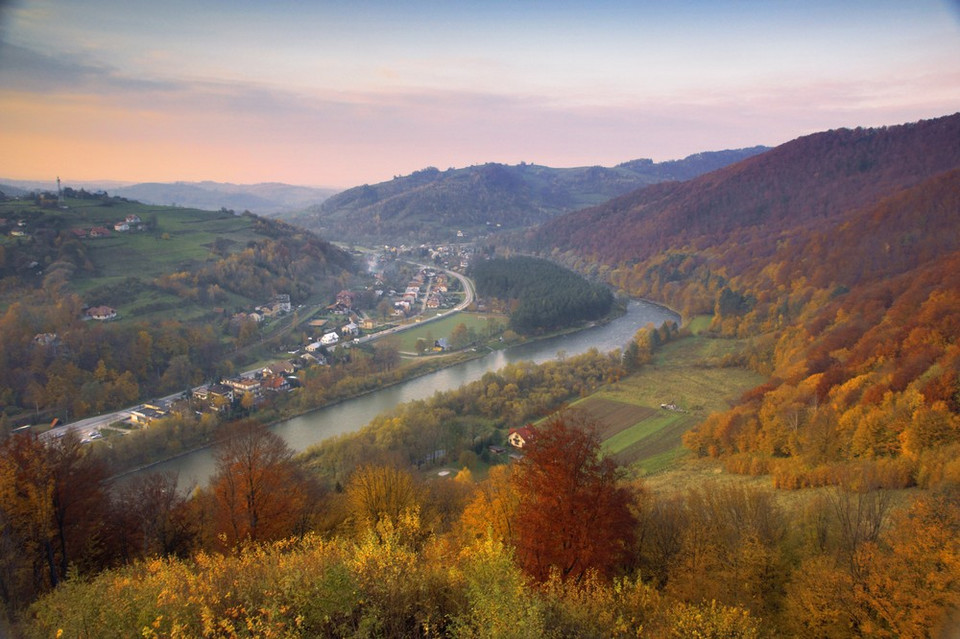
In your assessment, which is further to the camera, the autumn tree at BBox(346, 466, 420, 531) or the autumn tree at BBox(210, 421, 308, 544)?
the autumn tree at BBox(346, 466, 420, 531)

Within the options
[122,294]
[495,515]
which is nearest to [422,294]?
[122,294]

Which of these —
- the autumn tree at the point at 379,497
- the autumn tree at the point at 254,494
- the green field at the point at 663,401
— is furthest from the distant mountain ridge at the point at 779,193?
the autumn tree at the point at 254,494

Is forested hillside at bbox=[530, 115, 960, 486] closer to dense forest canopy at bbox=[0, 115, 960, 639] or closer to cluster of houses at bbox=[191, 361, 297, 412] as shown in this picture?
dense forest canopy at bbox=[0, 115, 960, 639]

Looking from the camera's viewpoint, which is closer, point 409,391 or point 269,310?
point 409,391

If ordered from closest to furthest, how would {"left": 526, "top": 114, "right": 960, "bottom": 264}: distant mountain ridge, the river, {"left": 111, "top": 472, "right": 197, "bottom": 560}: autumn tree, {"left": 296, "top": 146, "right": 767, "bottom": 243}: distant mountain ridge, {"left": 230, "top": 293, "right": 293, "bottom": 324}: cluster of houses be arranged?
{"left": 111, "top": 472, "right": 197, "bottom": 560}: autumn tree < the river < {"left": 230, "top": 293, "right": 293, "bottom": 324}: cluster of houses < {"left": 526, "top": 114, "right": 960, "bottom": 264}: distant mountain ridge < {"left": 296, "top": 146, "right": 767, "bottom": 243}: distant mountain ridge

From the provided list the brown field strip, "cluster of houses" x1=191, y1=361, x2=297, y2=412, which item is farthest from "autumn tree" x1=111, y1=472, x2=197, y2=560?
the brown field strip

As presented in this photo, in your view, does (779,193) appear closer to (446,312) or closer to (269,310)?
(446,312)

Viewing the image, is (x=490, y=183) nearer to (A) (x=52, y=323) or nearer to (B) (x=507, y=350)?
(B) (x=507, y=350)
